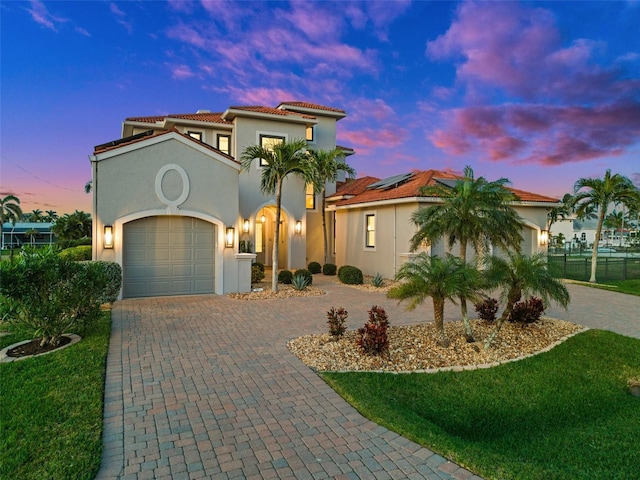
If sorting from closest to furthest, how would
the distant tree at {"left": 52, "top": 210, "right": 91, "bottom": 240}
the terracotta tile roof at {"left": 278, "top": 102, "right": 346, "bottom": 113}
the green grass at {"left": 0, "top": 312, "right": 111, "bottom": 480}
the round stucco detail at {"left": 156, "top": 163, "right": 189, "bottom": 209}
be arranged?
the green grass at {"left": 0, "top": 312, "right": 111, "bottom": 480} → the round stucco detail at {"left": 156, "top": 163, "right": 189, "bottom": 209} → the terracotta tile roof at {"left": 278, "top": 102, "right": 346, "bottom": 113} → the distant tree at {"left": 52, "top": 210, "right": 91, "bottom": 240}

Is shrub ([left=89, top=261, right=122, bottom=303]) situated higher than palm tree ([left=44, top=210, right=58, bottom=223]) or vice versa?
palm tree ([left=44, top=210, right=58, bottom=223])

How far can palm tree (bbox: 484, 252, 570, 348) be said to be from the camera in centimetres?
689

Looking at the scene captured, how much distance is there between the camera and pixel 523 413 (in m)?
5.15

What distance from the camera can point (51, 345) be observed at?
710cm

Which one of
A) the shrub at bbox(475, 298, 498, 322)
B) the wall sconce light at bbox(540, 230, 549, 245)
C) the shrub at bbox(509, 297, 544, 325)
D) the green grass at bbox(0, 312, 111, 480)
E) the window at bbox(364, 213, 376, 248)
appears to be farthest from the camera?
the window at bbox(364, 213, 376, 248)

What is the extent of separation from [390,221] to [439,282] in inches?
391

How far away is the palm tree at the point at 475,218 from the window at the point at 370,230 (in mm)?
6750

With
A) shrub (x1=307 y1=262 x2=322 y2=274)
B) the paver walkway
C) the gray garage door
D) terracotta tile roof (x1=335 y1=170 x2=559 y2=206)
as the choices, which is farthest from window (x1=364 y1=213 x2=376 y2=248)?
the paver walkway

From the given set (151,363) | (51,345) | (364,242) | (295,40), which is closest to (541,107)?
(364,242)

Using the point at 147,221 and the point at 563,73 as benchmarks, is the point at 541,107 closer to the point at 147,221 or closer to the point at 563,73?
the point at 563,73

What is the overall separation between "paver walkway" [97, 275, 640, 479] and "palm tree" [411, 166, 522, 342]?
3740 millimetres

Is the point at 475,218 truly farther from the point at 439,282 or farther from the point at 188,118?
the point at 188,118

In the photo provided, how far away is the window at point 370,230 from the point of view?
703 inches

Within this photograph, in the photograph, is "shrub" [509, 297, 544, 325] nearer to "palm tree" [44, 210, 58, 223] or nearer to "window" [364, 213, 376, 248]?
"window" [364, 213, 376, 248]
